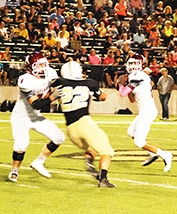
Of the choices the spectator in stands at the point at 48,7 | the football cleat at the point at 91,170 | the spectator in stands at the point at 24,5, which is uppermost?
the football cleat at the point at 91,170

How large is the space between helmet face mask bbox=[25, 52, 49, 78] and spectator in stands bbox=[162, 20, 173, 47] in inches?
662

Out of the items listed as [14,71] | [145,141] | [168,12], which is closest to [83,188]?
[145,141]

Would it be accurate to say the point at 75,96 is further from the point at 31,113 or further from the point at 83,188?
the point at 83,188

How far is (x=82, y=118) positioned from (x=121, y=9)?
18.4 metres

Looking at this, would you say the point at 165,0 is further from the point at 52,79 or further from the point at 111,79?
the point at 52,79

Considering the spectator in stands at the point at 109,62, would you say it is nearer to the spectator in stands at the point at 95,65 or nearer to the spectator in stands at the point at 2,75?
the spectator in stands at the point at 95,65

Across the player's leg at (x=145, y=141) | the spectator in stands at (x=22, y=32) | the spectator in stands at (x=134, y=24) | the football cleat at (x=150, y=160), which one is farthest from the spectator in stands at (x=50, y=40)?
the player's leg at (x=145, y=141)

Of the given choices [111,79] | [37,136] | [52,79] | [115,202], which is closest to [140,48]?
[111,79]

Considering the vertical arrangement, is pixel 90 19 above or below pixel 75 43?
above

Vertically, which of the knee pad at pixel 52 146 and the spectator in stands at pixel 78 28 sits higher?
the knee pad at pixel 52 146

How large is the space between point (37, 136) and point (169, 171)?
5711 millimetres

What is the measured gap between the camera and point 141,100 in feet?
33.8

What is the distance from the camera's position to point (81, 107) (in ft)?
28.0

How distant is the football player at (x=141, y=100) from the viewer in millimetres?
10016
